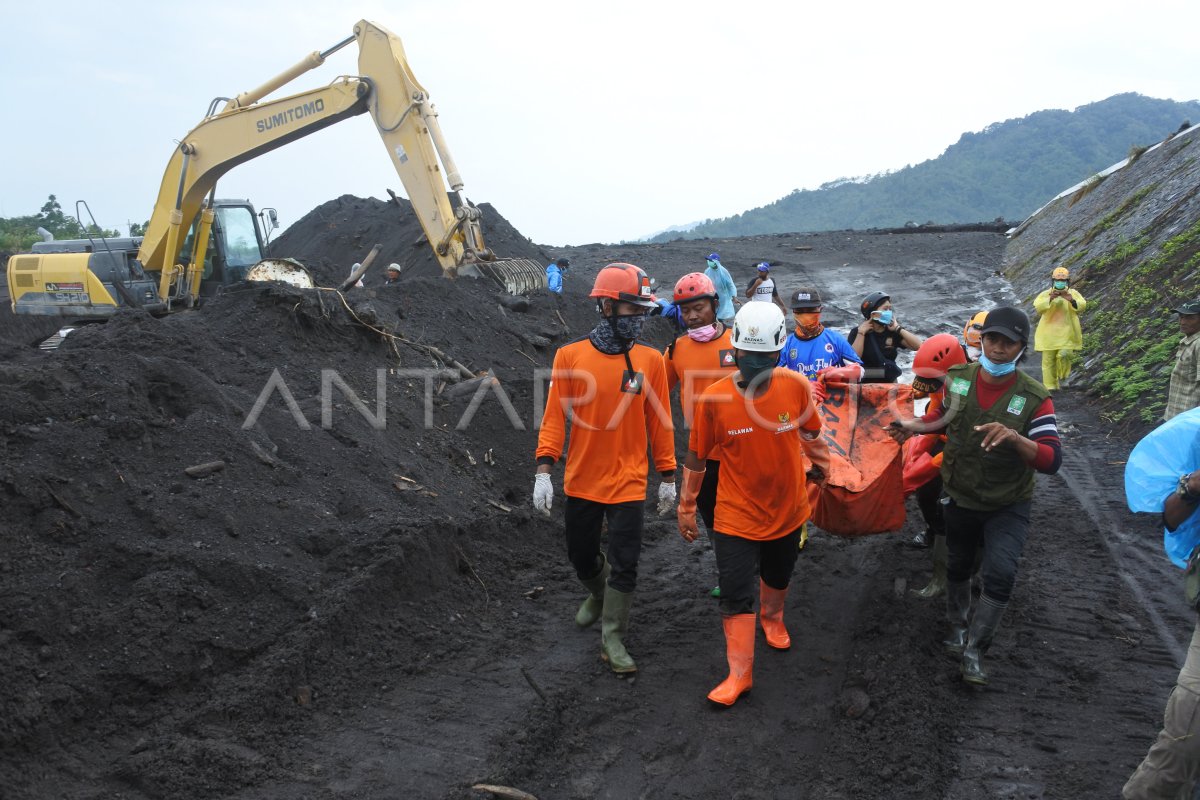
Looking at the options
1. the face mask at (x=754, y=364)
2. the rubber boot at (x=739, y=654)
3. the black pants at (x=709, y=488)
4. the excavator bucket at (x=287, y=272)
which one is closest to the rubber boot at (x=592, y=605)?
the black pants at (x=709, y=488)

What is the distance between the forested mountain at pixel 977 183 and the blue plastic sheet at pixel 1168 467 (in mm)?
64053

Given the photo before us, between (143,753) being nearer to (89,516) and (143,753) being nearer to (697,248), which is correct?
(89,516)

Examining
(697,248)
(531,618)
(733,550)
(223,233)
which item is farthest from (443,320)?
(697,248)

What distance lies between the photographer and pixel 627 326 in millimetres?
5055

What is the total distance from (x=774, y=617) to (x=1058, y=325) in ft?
25.7

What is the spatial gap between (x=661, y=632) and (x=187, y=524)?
299 cm

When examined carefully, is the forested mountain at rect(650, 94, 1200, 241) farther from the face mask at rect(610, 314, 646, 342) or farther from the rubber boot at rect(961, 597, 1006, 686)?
the rubber boot at rect(961, 597, 1006, 686)

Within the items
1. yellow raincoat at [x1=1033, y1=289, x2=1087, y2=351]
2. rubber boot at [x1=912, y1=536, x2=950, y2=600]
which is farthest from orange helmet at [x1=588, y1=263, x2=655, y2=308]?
yellow raincoat at [x1=1033, y1=289, x2=1087, y2=351]

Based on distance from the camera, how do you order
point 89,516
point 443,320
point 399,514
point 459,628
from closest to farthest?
point 89,516 → point 459,628 → point 399,514 → point 443,320

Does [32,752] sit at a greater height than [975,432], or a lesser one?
lesser

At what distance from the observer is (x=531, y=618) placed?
5.95m

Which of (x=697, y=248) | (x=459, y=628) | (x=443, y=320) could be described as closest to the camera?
(x=459, y=628)

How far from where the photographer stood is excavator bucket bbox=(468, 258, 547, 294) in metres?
14.2

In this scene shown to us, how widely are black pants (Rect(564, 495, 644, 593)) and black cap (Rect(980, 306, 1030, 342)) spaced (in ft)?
6.77
